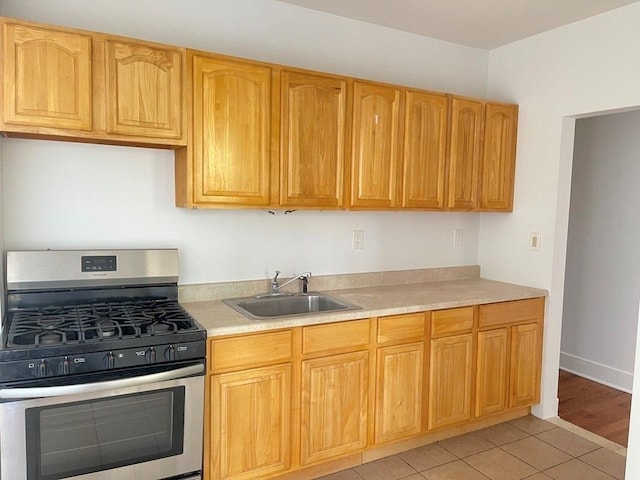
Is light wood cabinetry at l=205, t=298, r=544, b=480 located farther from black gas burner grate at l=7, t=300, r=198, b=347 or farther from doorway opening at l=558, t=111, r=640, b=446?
doorway opening at l=558, t=111, r=640, b=446

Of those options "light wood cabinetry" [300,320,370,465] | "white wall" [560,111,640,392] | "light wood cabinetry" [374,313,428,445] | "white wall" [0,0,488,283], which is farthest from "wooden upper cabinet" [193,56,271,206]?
"white wall" [560,111,640,392]

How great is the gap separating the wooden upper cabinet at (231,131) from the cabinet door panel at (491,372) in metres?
1.68

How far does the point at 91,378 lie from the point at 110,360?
0.09 meters

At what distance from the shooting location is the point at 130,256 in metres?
2.43

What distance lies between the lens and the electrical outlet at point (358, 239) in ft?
10.5

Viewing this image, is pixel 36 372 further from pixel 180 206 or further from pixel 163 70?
pixel 163 70

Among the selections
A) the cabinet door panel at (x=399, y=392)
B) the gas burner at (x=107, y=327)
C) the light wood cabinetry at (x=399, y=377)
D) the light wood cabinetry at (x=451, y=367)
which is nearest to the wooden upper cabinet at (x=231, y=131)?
the gas burner at (x=107, y=327)

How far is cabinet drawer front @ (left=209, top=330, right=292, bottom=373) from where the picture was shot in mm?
2156

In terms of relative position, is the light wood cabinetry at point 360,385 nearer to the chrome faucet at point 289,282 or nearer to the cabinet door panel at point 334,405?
the cabinet door panel at point 334,405

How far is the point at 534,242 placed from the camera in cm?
334

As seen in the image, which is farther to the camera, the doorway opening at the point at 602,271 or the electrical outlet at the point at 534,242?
the doorway opening at the point at 602,271

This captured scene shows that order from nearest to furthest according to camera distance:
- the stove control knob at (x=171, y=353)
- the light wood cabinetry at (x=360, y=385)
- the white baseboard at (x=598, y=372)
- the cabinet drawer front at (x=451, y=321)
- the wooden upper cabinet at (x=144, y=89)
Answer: the stove control knob at (x=171, y=353) < the wooden upper cabinet at (x=144, y=89) < the light wood cabinetry at (x=360, y=385) < the cabinet drawer front at (x=451, y=321) < the white baseboard at (x=598, y=372)

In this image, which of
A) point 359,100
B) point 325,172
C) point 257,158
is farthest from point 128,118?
point 359,100

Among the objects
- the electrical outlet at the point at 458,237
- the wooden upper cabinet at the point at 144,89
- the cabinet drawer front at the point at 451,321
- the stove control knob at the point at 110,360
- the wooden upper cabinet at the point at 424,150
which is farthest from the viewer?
the electrical outlet at the point at 458,237
